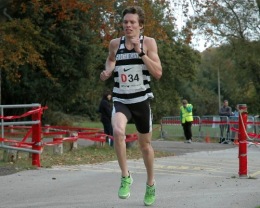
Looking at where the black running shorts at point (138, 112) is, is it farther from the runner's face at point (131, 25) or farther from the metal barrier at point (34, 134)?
the metal barrier at point (34, 134)

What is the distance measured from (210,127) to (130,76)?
2102cm

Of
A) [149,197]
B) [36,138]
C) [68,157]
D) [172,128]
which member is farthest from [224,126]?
[149,197]

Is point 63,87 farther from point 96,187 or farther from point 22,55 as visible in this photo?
point 96,187

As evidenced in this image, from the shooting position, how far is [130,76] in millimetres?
7242

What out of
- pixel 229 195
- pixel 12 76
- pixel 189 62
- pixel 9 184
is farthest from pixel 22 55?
pixel 189 62

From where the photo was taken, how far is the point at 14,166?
11914 mm

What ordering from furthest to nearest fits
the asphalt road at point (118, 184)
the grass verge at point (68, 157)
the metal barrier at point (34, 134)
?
1. the metal barrier at point (34, 134)
2. the grass verge at point (68, 157)
3. the asphalt road at point (118, 184)

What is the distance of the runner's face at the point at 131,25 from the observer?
721 cm

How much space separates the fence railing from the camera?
2623 centimetres

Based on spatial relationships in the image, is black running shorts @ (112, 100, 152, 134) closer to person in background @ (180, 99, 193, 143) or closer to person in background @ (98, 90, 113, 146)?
person in background @ (98, 90, 113, 146)

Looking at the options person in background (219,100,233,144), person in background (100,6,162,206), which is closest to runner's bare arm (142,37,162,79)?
person in background (100,6,162,206)

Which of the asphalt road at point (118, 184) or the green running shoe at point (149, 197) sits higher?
the green running shoe at point (149, 197)

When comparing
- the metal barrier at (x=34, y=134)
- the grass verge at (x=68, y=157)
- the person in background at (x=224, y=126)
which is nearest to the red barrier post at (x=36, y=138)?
the metal barrier at (x=34, y=134)

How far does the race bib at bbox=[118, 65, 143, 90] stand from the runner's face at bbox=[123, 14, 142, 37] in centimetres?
37
